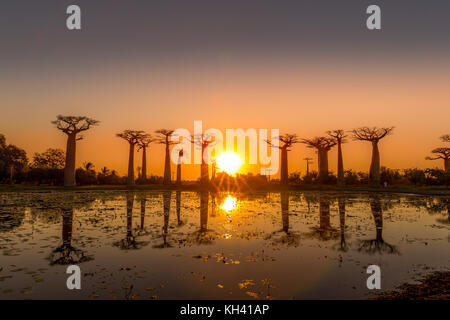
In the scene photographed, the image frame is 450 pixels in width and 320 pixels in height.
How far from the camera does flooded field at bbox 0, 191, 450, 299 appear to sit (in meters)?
8.20

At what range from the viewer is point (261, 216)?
21531 mm

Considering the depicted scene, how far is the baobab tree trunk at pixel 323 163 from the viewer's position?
2670 inches

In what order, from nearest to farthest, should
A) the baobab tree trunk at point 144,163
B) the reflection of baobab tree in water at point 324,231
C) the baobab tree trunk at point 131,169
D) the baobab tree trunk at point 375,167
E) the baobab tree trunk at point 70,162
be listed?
1. the reflection of baobab tree in water at point 324,231
2. the baobab tree trunk at point 70,162
3. the baobab tree trunk at point 375,167
4. the baobab tree trunk at point 131,169
5. the baobab tree trunk at point 144,163

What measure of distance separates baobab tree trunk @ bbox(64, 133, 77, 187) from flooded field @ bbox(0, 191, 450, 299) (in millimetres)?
38883

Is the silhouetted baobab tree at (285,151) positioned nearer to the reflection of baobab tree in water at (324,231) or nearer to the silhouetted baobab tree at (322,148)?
the silhouetted baobab tree at (322,148)

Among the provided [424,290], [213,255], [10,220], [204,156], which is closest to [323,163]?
[204,156]

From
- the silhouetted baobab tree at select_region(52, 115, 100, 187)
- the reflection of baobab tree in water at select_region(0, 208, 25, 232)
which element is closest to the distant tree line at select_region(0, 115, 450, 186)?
the silhouetted baobab tree at select_region(52, 115, 100, 187)

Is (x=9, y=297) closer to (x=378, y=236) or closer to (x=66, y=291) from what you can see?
(x=66, y=291)

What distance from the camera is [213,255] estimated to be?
1159cm

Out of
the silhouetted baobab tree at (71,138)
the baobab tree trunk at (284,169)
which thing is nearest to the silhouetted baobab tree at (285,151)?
the baobab tree trunk at (284,169)

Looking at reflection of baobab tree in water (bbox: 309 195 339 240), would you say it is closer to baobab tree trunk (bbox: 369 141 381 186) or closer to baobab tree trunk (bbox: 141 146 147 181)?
baobab tree trunk (bbox: 369 141 381 186)

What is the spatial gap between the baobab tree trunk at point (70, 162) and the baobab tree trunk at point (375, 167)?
5308 cm

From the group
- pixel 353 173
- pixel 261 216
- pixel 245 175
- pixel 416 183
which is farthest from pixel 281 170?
pixel 261 216

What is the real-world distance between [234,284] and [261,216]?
13.2 metres
